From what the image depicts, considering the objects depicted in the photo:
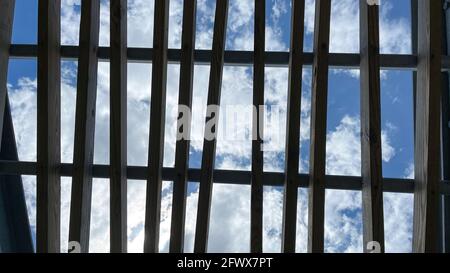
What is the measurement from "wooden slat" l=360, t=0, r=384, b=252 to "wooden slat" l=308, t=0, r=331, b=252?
24 cm

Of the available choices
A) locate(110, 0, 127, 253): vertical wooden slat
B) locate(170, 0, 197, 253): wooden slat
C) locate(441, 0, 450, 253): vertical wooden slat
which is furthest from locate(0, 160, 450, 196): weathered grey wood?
locate(110, 0, 127, 253): vertical wooden slat

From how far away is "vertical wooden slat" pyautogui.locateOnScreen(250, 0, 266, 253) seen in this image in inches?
120

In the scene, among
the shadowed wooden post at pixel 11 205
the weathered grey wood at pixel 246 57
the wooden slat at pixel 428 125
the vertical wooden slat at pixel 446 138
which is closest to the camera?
the wooden slat at pixel 428 125

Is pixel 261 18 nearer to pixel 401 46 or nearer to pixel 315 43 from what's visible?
pixel 315 43

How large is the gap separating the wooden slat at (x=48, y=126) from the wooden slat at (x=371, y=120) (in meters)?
1.85

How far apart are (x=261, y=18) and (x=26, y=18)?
192 centimetres

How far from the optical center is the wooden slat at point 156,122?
3074mm

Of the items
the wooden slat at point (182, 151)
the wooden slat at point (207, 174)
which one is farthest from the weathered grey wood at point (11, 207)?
the wooden slat at point (207, 174)

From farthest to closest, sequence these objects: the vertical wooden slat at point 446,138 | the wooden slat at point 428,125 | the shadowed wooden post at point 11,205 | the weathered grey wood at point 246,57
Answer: the shadowed wooden post at point 11,205, the vertical wooden slat at point 446,138, the weathered grey wood at point 246,57, the wooden slat at point 428,125

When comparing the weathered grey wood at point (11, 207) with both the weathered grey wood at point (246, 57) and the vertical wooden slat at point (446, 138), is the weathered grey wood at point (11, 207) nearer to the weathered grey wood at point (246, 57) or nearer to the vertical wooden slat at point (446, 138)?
the weathered grey wood at point (246, 57)

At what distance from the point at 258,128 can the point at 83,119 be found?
107 centimetres
